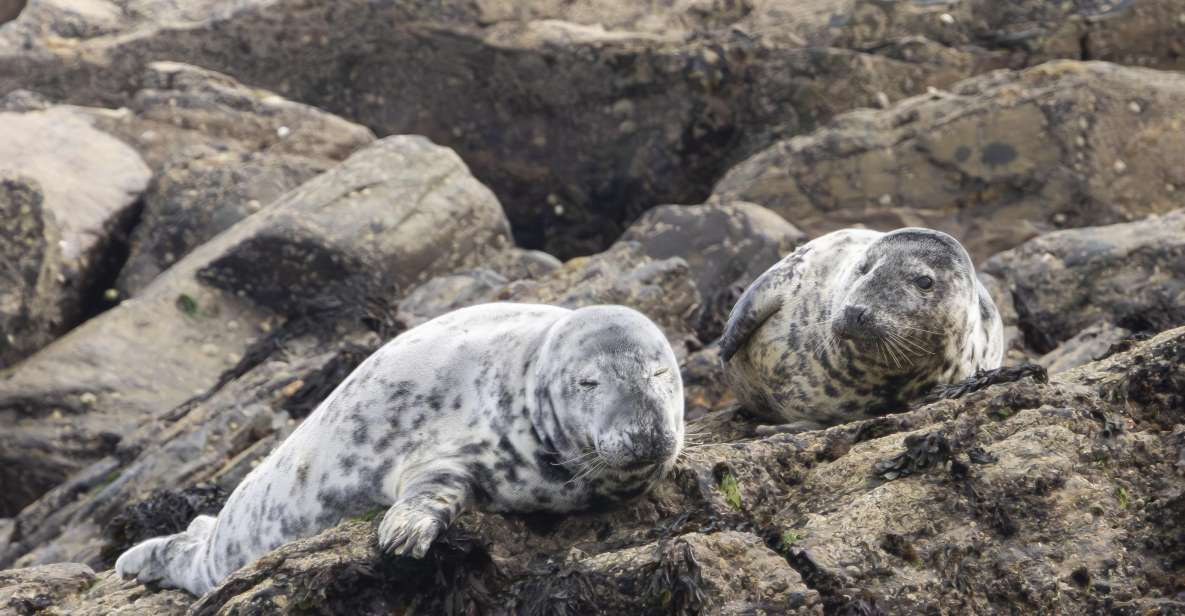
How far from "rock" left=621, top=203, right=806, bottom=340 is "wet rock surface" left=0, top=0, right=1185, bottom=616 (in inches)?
1.5

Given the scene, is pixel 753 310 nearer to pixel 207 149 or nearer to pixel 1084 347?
pixel 1084 347

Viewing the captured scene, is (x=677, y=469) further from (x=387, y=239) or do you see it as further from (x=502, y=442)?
(x=387, y=239)

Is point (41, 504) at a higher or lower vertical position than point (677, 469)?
lower

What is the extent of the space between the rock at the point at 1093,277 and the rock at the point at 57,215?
26.1 feet

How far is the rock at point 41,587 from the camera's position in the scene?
19.7ft

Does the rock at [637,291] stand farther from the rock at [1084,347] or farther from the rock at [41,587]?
the rock at [41,587]

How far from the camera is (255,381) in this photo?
33.3 feet

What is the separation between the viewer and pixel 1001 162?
13.2 meters

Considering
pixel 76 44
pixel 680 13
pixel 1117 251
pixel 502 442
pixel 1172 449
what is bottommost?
pixel 76 44

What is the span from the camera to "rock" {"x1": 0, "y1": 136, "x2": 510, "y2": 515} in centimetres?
1164

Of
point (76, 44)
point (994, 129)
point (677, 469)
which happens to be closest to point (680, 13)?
point (994, 129)

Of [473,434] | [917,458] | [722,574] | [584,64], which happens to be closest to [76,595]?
[473,434]

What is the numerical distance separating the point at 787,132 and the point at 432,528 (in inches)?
465

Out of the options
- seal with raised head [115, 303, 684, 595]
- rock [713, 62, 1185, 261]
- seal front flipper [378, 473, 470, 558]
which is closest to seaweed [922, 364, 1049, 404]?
seal with raised head [115, 303, 684, 595]
